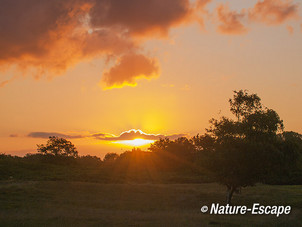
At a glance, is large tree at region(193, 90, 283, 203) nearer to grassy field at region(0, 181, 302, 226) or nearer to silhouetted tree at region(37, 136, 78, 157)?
grassy field at region(0, 181, 302, 226)

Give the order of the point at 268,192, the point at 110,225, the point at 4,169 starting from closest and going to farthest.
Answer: the point at 110,225
the point at 268,192
the point at 4,169

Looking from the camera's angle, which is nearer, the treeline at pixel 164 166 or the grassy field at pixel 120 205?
the grassy field at pixel 120 205

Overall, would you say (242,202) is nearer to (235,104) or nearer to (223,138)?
(223,138)

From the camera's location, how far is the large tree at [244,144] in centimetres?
4134

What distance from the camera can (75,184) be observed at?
216 feet

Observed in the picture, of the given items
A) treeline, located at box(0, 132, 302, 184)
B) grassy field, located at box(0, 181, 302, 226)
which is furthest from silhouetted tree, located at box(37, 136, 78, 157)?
grassy field, located at box(0, 181, 302, 226)

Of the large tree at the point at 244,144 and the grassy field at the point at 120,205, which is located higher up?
the large tree at the point at 244,144

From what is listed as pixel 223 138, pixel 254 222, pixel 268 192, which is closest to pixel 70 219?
pixel 254 222

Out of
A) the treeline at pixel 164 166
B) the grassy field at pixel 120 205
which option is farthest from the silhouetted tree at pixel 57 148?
the grassy field at pixel 120 205

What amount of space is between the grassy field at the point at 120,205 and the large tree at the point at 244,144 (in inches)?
256

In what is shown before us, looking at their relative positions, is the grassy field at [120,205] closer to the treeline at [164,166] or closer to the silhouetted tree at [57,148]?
the treeline at [164,166]

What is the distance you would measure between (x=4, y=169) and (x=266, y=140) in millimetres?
72289

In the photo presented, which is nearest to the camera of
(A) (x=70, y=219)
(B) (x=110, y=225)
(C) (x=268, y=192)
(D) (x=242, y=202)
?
(B) (x=110, y=225)

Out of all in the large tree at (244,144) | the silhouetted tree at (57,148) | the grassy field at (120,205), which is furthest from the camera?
the silhouetted tree at (57,148)
